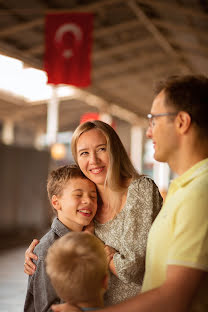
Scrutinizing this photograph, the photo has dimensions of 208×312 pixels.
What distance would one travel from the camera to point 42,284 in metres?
2.14

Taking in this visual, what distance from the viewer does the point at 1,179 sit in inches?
420

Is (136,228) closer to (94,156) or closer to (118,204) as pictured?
(118,204)

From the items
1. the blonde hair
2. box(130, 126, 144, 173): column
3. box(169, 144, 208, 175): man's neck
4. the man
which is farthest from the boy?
box(130, 126, 144, 173): column

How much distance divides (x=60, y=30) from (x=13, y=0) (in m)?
1.27

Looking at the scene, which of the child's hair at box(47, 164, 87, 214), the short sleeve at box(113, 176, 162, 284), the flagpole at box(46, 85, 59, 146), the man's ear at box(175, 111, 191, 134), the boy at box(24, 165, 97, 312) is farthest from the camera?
the flagpole at box(46, 85, 59, 146)

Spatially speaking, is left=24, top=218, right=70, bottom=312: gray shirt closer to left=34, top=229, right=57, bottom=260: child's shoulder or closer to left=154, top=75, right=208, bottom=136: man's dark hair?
Answer: left=34, top=229, right=57, bottom=260: child's shoulder

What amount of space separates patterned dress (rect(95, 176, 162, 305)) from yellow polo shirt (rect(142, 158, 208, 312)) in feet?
1.28

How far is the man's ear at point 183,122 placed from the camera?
1436 millimetres

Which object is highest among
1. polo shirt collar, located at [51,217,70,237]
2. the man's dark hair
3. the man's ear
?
the man's dark hair

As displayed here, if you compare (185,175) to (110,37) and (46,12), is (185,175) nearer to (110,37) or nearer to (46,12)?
(46,12)

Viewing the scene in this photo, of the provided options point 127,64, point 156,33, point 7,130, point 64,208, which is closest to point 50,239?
point 64,208

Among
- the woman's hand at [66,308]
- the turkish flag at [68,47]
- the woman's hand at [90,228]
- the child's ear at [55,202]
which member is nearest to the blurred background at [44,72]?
the turkish flag at [68,47]

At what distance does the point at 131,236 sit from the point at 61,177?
65 centimetres

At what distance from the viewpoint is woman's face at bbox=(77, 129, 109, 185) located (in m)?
2.33
